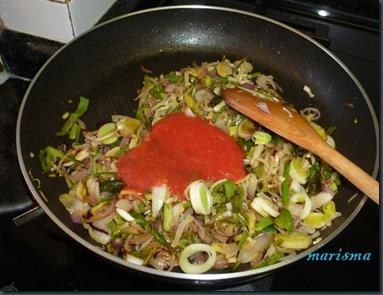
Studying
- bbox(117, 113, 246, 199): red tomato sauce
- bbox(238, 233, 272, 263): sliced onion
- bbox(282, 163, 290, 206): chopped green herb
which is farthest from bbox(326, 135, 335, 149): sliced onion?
bbox(238, 233, 272, 263): sliced onion

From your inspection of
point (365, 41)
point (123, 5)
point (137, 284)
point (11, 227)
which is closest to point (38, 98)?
point (11, 227)

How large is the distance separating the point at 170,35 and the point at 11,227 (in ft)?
2.71

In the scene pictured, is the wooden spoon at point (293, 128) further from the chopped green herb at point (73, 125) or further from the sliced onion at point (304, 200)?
the chopped green herb at point (73, 125)

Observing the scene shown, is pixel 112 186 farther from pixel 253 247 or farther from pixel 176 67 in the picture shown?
pixel 176 67

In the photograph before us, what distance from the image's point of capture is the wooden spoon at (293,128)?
1178 mm

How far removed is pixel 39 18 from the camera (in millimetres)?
1475

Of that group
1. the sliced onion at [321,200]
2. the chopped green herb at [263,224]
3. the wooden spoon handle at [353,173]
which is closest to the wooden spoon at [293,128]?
the wooden spoon handle at [353,173]

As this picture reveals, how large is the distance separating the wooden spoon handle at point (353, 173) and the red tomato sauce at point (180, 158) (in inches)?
9.5

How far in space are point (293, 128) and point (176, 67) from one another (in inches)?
21.5

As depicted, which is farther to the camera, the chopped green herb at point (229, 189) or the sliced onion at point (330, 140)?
the sliced onion at point (330, 140)

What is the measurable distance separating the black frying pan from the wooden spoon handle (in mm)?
117

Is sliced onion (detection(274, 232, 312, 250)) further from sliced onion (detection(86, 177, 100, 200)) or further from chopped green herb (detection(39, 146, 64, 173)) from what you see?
chopped green herb (detection(39, 146, 64, 173))

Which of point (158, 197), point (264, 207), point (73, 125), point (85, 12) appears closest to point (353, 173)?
point (264, 207)

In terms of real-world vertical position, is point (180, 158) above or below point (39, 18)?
below
